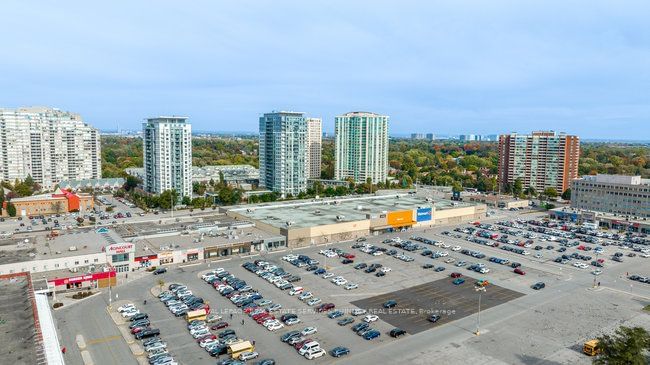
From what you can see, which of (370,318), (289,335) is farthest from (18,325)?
(370,318)

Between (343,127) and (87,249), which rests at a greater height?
(343,127)

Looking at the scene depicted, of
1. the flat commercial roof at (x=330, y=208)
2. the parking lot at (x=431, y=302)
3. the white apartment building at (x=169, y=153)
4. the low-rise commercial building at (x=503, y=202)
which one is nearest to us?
the parking lot at (x=431, y=302)

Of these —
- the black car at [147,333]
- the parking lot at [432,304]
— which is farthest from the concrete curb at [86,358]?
the parking lot at [432,304]

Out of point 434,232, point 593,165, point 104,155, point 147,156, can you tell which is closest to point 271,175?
point 147,156

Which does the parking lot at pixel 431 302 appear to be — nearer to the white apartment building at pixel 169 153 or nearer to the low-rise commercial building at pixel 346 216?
the low-rise commercial building at pixel 346 216

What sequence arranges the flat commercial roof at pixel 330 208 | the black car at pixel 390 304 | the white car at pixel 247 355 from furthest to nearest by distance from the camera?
the flat commercial roof at pixel 330 208 → the black car at pixel 390 304 → the white car at pixel 247 355

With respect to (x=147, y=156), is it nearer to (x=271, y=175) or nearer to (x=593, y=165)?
(x=271, y=175)

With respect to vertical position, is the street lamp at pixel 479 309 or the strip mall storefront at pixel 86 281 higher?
the strip mall storefront at pixel 86 281
